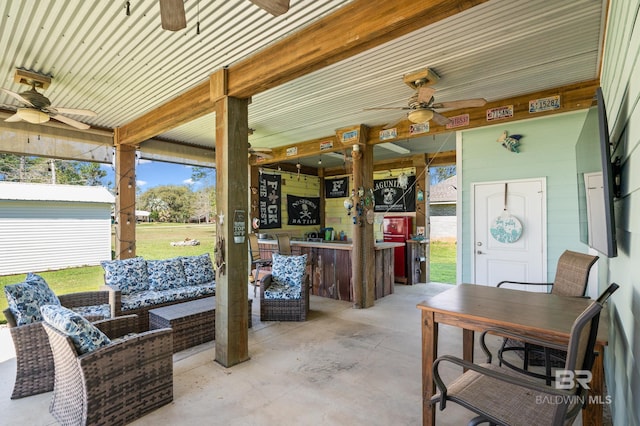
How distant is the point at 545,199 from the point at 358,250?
2714 mm

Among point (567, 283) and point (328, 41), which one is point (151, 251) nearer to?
point (328, 41)

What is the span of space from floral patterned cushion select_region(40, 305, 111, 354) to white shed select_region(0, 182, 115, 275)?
4.37 metres

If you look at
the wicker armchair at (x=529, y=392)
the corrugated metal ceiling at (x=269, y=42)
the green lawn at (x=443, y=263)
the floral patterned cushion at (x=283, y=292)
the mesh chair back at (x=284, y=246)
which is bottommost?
the green lawn at (x=443, y=263)

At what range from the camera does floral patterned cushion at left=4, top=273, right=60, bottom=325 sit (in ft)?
8.48

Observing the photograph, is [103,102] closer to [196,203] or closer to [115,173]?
[115,173]

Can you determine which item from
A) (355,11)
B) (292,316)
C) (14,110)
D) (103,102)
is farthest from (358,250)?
(14,110)

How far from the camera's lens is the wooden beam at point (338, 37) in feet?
6.30

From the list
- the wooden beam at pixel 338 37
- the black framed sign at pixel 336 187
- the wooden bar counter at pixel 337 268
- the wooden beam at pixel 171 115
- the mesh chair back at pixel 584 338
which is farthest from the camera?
the black framed sign at pixel 336 187

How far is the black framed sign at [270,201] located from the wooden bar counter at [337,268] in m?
1.58

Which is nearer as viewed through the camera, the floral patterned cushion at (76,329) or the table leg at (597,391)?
the table leg at (597,391)

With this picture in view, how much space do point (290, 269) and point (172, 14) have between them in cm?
359

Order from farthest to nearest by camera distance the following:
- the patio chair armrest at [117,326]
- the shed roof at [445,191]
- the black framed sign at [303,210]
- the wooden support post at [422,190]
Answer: the shed roof at [445,191]
the black framed sign at [303,210]
the wooden support post at [422,190]
the patio chair armrest at [117,326]

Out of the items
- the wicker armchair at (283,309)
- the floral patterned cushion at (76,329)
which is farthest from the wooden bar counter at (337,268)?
the floral patterned cushion at (76,329)

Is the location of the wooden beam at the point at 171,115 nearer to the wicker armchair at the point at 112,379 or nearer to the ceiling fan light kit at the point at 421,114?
the ceiling fan light kit at the point at 421,114
